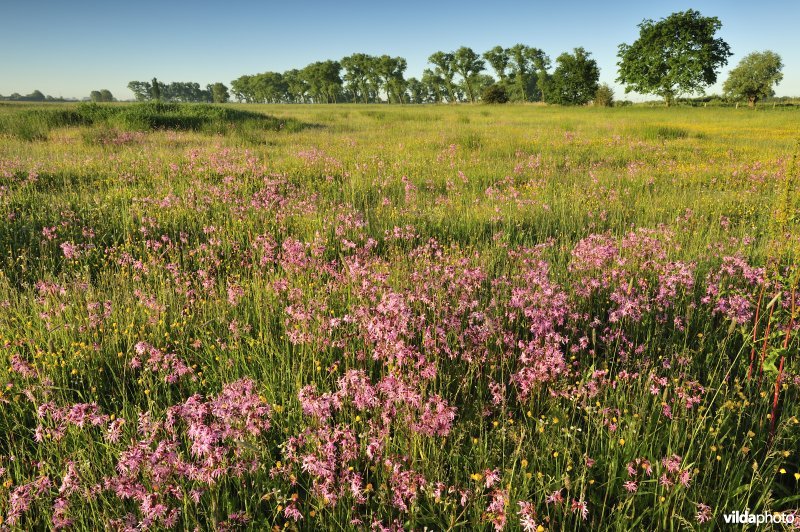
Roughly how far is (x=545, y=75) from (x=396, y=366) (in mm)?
104145

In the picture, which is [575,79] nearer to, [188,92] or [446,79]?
[446,79]

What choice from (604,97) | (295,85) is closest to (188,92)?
(295,85)

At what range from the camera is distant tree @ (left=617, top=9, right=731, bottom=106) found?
53344 mm

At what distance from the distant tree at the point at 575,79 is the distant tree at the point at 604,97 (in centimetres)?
232

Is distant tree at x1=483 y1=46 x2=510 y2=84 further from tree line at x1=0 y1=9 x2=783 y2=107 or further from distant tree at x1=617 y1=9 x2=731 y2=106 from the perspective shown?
distant tree at x1=617 y1=9 x2=731 y2=106

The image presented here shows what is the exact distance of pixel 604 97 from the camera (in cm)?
6638

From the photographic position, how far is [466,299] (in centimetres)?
347

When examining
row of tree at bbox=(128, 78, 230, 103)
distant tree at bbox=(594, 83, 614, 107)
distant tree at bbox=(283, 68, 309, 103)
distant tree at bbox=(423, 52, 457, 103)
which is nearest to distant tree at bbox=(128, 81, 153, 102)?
row of tree at bbox=(128, 78, 230, 103)

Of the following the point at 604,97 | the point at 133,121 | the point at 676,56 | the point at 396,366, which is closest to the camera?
the point at 396,366

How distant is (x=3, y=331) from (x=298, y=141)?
13.5m

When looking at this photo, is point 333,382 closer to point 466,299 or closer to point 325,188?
point 466,299

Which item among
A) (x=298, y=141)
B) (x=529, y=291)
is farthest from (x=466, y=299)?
(x=298, y=141)

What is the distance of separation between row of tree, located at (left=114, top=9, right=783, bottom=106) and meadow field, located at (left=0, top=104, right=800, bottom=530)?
55.4 meters

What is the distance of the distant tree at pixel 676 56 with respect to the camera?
175 feet
